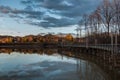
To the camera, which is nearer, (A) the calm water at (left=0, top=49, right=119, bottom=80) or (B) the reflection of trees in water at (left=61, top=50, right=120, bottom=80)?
(A) the calm water at (left=0, top=49, right=119, bottom=80)

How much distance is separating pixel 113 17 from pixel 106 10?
2211 mm

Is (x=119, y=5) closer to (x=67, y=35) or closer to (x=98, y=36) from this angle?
(x=98, y=36)

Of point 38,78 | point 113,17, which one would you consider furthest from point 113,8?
point 38,78

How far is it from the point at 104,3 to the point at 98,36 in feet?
66.0

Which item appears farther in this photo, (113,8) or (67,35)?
(67,35)

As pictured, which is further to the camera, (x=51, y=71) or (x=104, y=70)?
(x=104, y=70)

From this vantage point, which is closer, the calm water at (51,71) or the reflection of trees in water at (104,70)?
the calm water at (51,71)

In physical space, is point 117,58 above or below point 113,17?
below

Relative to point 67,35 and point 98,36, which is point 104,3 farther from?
point 67,35

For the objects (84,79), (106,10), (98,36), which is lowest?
(84,79)

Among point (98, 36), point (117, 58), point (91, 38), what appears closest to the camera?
point (117, 58)

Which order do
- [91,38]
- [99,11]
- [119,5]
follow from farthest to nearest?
[91,38]
[99,11]
[119,5]

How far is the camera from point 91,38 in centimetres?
8112

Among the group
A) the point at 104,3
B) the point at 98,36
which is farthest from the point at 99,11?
the point at 98,36
